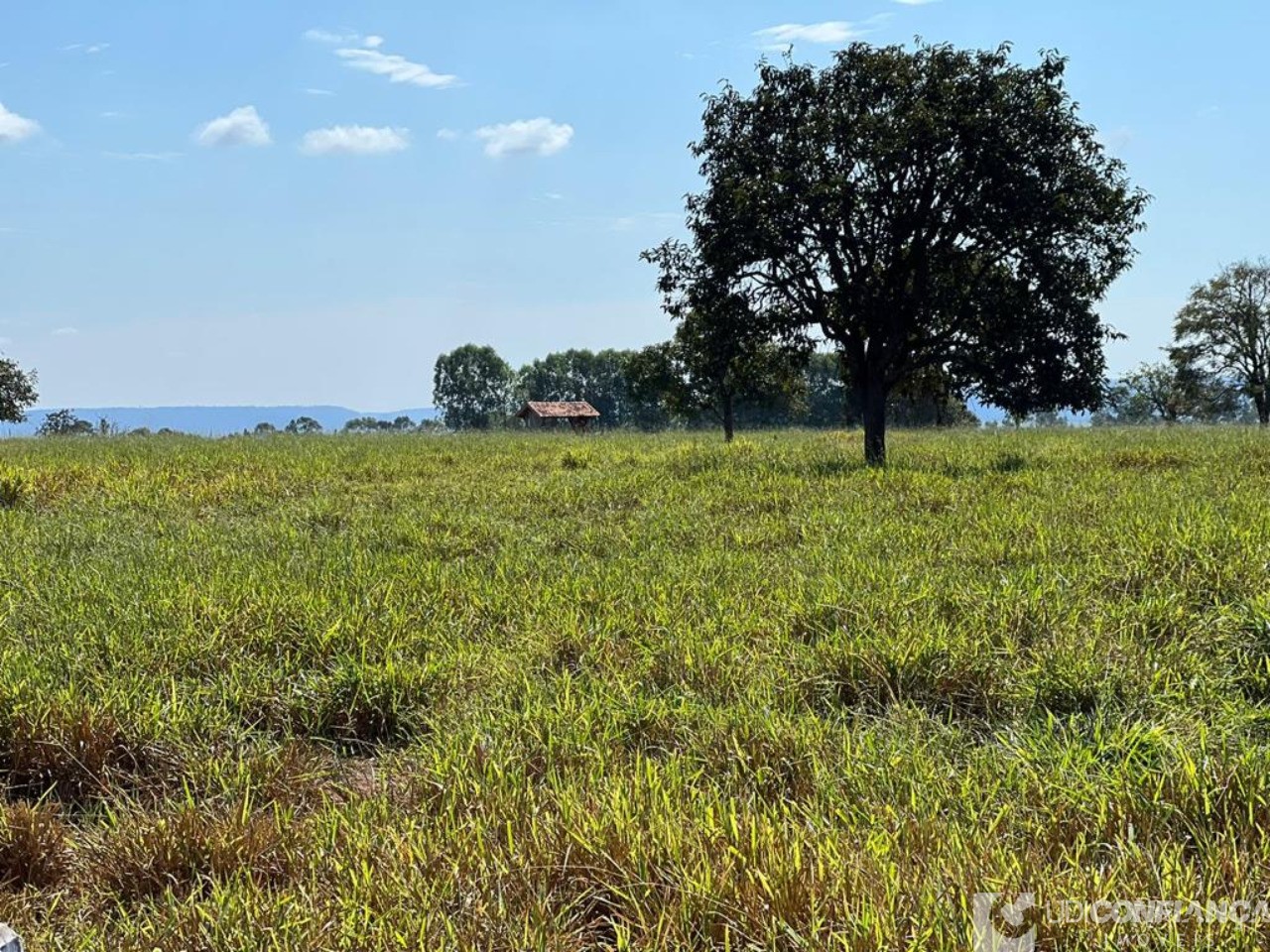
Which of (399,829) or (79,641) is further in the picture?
(79,641)

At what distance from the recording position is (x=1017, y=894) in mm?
2270

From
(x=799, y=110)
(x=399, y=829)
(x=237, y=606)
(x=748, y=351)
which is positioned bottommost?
(x=399, y=829)

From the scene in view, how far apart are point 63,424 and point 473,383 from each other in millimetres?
108945

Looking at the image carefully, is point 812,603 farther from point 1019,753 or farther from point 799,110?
point 799,110

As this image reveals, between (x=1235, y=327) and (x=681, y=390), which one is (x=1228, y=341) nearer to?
(x=1235, y=327)

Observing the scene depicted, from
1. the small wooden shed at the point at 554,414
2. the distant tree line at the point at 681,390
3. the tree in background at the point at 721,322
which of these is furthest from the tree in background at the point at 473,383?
the tree in background at the point at 721,322

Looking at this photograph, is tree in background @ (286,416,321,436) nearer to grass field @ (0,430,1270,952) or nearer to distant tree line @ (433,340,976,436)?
distant tree line @ (433,340,976,436)

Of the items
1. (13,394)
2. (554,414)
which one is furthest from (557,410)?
(13,394)

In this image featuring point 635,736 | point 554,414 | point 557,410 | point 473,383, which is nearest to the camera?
point 635,736

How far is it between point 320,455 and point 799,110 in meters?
13.9

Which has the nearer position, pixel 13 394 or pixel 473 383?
pixel 13 394

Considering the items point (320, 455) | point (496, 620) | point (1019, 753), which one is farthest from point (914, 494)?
point (320, 455)

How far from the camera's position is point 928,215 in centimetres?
1877

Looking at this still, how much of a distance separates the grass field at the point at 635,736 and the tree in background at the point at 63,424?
40893 mm
